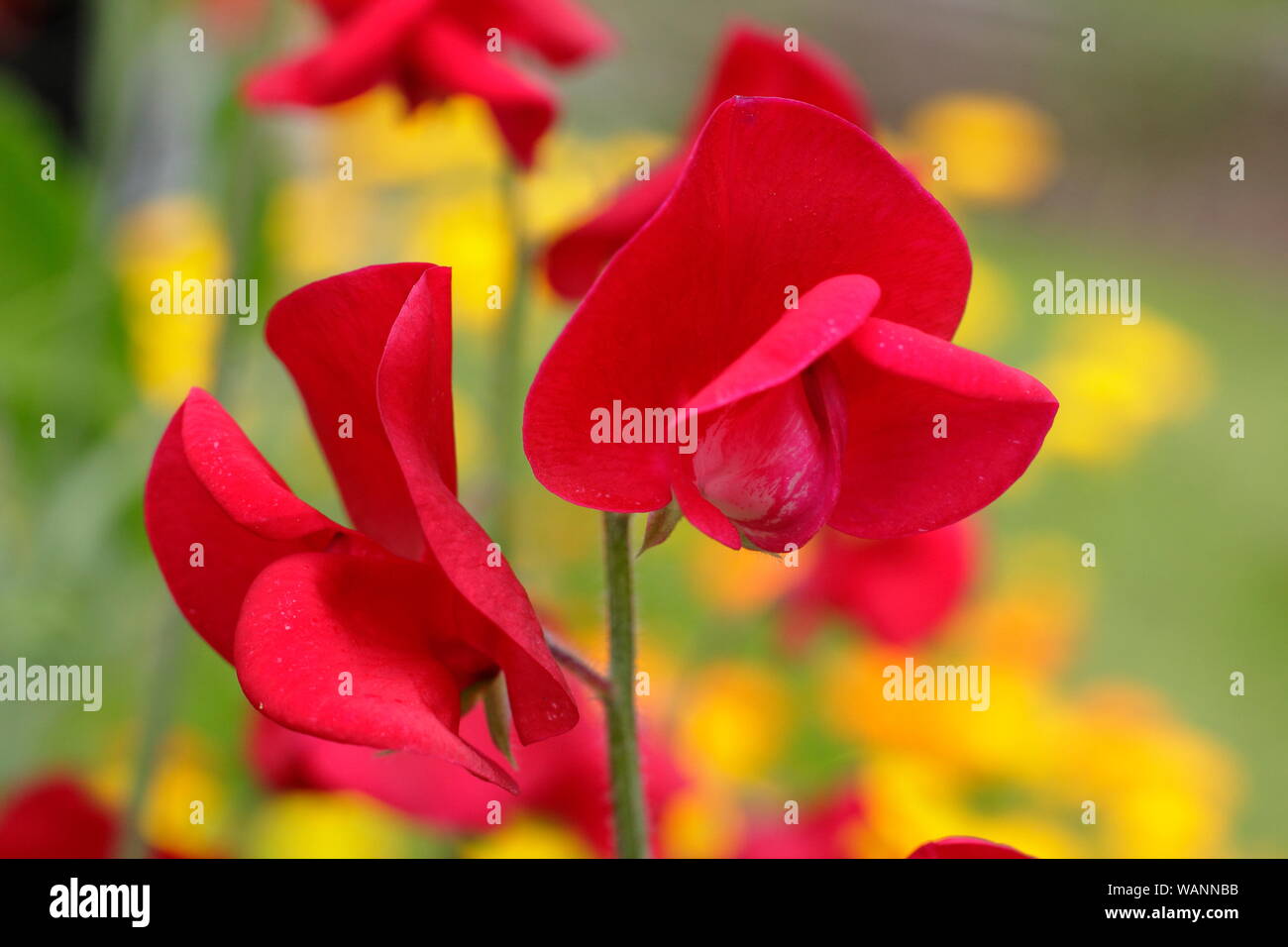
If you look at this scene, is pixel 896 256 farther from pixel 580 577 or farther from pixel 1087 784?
pixel 580 577

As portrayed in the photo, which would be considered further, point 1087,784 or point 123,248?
point 123,248

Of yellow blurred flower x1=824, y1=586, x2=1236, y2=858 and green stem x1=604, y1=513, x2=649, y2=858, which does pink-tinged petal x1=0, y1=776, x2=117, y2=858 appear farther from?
yellow blurred flower x1=824, y1=586, x2=1236, y2=858

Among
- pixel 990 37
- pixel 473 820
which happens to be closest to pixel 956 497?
pixel 473 820

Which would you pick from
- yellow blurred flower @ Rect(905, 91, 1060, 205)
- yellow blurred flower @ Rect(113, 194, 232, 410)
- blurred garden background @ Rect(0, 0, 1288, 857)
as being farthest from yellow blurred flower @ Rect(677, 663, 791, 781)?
yellow blurred flower @ Rect(905, 91, 1060, 205)

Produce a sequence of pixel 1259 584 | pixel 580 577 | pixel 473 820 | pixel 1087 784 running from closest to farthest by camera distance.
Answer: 1. pixel 473 820
2. pixel 1087 784
3. pixel 580 577
4. pixel 1259 584

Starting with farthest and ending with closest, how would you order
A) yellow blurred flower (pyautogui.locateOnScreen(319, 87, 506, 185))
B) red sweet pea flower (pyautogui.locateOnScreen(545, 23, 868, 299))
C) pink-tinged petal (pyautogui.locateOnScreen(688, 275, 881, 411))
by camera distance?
yellow blurred flower (pyautogui.locateOnScreen(319, 87, 506, 185)), red sweet pea flower (pyautogui.locateOnScreen(545, 23, 868, 299)), pink-tinged petal (pyautogui.locateOnScreen(688, 275, 881, 411))

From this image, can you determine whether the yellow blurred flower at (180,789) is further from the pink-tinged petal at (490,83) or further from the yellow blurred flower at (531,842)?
the pink-tinged petal at (490,83)

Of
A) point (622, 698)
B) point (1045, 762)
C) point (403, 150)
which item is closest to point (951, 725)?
point (1045, 762)
